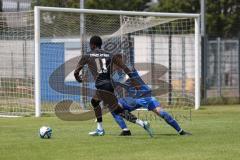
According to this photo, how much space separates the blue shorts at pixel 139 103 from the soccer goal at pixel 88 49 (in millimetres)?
5316

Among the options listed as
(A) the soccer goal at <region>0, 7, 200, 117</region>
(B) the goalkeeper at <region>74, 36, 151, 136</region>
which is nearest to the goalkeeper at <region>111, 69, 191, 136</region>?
(B) the goalkeeper at <region>74, 36, 151, 136</region>

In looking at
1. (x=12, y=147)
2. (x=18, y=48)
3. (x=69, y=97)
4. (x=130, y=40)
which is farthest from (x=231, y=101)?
(x=12, y=147)

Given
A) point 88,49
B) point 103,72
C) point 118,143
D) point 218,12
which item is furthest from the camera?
point 218,12

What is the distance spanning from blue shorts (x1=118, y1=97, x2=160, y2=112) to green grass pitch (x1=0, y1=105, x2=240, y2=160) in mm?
645

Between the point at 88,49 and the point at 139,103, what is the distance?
9361 millimetres

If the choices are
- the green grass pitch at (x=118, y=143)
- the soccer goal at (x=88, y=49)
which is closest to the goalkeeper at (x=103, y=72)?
the green grass pitch at (x=118, y=143)

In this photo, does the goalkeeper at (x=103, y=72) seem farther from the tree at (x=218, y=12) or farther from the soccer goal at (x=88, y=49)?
the tree at (x=218, y=12)

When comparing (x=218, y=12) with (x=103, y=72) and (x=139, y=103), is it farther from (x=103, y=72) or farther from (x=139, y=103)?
(x=103, y=72)

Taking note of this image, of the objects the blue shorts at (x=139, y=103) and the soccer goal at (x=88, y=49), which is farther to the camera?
the soccer goal at (x=88, y=49)

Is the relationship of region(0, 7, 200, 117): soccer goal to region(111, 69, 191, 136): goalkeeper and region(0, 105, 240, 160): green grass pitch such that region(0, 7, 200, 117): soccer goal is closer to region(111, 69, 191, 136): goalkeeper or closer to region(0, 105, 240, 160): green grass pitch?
region(0, 105, 240, 160): green grass pitch

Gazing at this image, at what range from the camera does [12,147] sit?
12984 millimetres

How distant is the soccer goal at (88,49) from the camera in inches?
899

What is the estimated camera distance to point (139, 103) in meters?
15.3

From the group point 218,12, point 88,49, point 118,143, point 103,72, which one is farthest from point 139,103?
point 218,12
